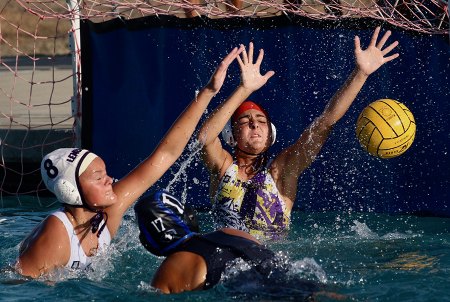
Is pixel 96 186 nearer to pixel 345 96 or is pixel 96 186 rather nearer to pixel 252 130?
pixel 252 130

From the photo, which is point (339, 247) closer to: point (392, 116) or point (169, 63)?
point (392, 116)

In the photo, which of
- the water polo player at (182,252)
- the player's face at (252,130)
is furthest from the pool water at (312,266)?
the player's face at (252,130)

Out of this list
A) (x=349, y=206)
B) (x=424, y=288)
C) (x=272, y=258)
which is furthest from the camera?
(x=349, y=206)

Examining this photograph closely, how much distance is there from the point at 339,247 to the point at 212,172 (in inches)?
32.4

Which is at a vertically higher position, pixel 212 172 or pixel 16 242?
pixel 212 172

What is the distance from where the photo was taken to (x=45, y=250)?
4.09 metres

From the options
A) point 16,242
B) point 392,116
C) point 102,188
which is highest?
point 392,116

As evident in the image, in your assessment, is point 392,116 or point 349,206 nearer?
point 392,116

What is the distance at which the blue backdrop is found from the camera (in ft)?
19.4

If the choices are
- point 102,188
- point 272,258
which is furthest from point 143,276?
point 272,258

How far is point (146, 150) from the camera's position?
21.0 ft

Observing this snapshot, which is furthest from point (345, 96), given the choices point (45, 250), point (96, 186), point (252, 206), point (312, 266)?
point (45, 250)

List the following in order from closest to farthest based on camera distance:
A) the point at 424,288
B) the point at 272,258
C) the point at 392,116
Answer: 1. the point at 272,258
2. the point at 424,288
3. the point at 392,116

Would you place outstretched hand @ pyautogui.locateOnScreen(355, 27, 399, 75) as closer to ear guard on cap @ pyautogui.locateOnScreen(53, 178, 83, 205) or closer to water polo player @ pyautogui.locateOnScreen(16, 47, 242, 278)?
water polo player @ pyautogui.locateOnScreen(16, 47, 242, 278)
